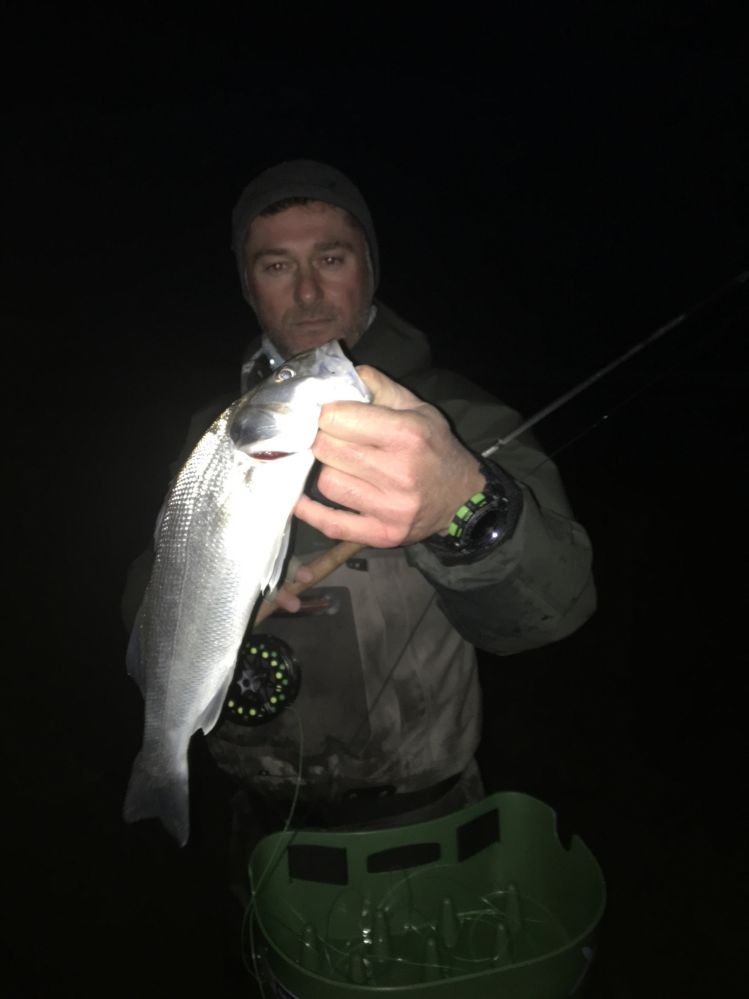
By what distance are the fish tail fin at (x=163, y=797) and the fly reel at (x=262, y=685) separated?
0.52 metres

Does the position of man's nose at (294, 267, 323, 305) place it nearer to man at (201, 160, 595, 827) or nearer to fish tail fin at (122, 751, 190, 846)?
man at (201, 160, 595, 827)

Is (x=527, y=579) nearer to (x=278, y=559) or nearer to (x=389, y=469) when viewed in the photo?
(x=389, y=469)

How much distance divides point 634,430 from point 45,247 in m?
18.9

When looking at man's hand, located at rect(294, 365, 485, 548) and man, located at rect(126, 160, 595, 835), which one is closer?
man's hand, located at rect(294, 365, 485, 548)

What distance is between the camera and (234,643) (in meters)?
1.69

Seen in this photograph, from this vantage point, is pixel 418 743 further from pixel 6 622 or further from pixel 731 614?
pixel 6 622

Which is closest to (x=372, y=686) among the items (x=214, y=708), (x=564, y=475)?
(x=214, y=708)

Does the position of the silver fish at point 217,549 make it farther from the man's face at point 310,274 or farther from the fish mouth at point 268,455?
the man's face at point 310,274

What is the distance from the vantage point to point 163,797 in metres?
1.85

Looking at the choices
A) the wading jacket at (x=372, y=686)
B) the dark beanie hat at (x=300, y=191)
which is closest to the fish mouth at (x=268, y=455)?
the wading jacket at (x=372, y=686)

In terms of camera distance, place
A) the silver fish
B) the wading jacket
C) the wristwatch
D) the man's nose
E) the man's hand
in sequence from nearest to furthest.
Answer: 1. the man's hand
2. the silver fish
3. the wristwatch
4. the wading jacket
5. the man's nose

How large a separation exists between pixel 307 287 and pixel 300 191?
44 cm

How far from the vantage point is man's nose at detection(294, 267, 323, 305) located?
2.78m

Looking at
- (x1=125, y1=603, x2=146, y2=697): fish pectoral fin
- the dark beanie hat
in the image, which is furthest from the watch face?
the dark beanie hat
